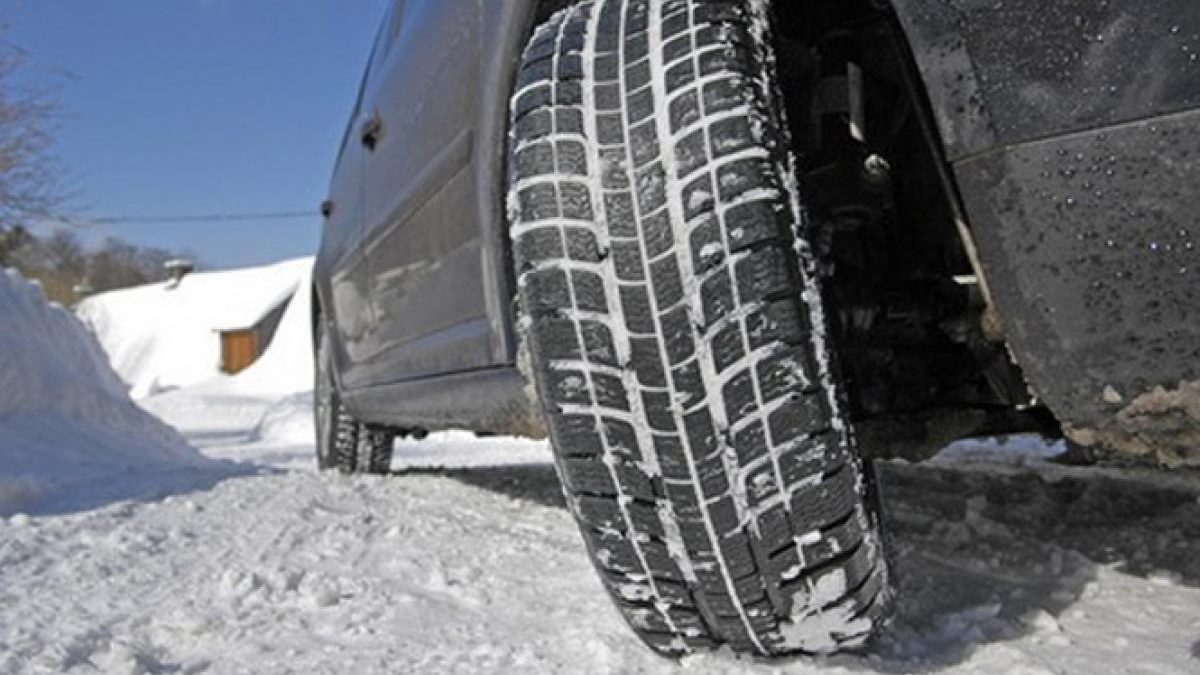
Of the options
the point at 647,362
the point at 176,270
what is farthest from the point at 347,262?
the point at 176,270

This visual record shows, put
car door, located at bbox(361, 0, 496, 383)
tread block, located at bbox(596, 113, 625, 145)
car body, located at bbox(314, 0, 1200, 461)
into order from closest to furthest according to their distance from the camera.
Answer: car body, located at bbox(314, 0, 1200, 461), tread block, located at bbox(596, 113, 625, 145), car door, located at bbox(361, 0, 496, 383)

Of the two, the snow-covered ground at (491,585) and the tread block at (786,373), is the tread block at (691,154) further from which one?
the snow-covered ground at (491,585)

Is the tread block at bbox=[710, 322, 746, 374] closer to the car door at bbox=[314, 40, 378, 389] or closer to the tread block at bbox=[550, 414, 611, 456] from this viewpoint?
the tread block at bbox=[550, 414, 611, 456]

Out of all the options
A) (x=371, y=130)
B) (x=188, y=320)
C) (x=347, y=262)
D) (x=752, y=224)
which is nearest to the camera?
(x=752, y=224)

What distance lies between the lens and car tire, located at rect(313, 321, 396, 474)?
4207 mm

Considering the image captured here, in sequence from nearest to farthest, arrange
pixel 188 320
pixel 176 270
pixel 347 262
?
pixel 347 262 < pixel 188 320 < pixel 176 270

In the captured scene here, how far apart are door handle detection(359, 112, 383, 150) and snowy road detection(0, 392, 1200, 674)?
3.57ft

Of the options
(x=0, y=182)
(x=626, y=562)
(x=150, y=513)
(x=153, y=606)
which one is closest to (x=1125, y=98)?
(x=626, y=562)

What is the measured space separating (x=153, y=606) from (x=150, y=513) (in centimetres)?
119

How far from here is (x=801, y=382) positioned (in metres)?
1.15

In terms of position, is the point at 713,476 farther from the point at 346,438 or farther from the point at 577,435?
the point at 346,438

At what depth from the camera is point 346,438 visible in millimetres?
4223

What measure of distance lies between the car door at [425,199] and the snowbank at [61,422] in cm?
146

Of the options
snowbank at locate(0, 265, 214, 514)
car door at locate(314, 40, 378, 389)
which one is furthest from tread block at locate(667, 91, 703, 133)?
snowbank at locate(0, 265, 214, 514)
